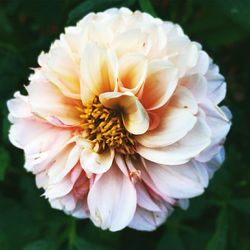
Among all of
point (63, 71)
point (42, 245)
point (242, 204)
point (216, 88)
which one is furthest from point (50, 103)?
point (242, 204)

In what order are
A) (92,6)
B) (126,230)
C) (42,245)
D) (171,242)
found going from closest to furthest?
(92,6)
(42,245)
(171,242)
(126,230)

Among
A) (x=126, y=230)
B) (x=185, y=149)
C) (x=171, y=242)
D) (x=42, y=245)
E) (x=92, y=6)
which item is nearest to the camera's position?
(x=185, y=149)

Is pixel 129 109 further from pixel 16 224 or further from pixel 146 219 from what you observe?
pixel 16 224

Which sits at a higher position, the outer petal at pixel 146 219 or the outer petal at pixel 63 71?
the outer petal at pixel 63 71

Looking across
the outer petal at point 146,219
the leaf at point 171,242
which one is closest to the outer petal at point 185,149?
the outer petal at point 146,219

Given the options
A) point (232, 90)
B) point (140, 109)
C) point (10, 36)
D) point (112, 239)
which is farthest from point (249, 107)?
point (140, 109)

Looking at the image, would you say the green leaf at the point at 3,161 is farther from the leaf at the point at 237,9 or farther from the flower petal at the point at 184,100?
the leaf at the point at 237,9

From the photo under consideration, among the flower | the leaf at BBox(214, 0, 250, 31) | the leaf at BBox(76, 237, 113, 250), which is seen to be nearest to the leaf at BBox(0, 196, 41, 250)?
the leaf at BBox(76, 237, 113, 250)
